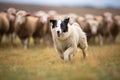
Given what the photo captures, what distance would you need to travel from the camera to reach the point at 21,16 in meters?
5.75

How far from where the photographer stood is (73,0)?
5215 millimetres

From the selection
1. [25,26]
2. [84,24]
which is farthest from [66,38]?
[25,26]

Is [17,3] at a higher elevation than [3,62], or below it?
higher

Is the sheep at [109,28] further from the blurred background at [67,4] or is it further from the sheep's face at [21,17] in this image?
the sheep's face at [21,17]

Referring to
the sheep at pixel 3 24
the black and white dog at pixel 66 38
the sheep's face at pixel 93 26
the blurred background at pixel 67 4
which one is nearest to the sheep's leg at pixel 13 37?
the sheep at pixel 3 24

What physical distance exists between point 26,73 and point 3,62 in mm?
342

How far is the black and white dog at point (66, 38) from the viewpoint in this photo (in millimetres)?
4785

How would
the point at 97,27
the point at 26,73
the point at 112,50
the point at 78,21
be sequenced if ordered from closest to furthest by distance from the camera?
the point at 26,73
the point at 112,50
the point at 78,21
the point at 97,27

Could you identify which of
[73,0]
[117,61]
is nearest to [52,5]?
[73,0]

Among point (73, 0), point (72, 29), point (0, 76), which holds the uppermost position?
point (73, 0)

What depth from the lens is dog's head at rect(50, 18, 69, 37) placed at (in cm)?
474

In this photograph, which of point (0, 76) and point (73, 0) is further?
point (73, 0)

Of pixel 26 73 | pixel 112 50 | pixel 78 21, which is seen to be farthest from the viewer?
pixel 78 21

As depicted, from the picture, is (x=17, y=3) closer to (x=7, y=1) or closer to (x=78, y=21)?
(x=7, y=1)
